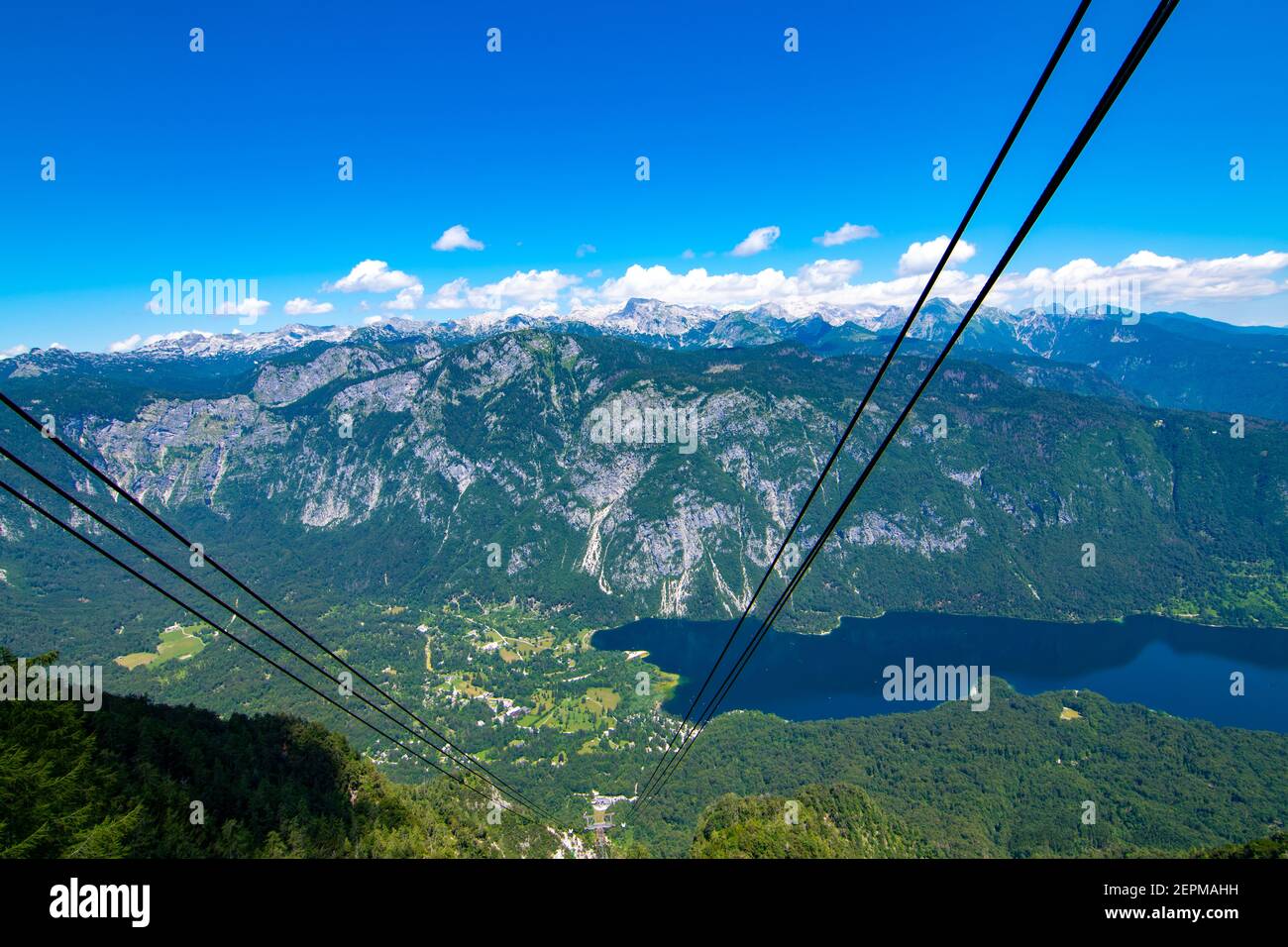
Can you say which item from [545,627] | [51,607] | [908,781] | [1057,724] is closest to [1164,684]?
[1057,724]

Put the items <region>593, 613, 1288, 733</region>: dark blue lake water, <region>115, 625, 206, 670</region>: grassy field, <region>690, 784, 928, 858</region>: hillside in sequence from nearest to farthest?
1. <region>690, 784, 928, 858</region>: hillside
2. <region>593, 613, 1288, 733</region>: dark blue lake water
3. <region>115, 625, 206, 670</region>: grassy field

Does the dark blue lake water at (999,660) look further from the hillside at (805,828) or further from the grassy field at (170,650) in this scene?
the grassy field at (170,650)

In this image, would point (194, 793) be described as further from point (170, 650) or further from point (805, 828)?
point (170, 650)

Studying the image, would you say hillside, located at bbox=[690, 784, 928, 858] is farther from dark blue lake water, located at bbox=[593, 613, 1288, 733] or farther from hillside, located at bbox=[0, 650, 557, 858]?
dark blue lake water, located at bbox=[593, 613, 1288, 733]

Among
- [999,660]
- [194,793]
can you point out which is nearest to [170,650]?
[194,793]

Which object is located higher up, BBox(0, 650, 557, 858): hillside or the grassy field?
BBox(0, 650, 557, 858): hillside

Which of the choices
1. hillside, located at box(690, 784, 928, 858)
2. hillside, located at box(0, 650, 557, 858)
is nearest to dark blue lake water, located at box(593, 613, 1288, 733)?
hillside, located at box(690, 784, 928, 858)
